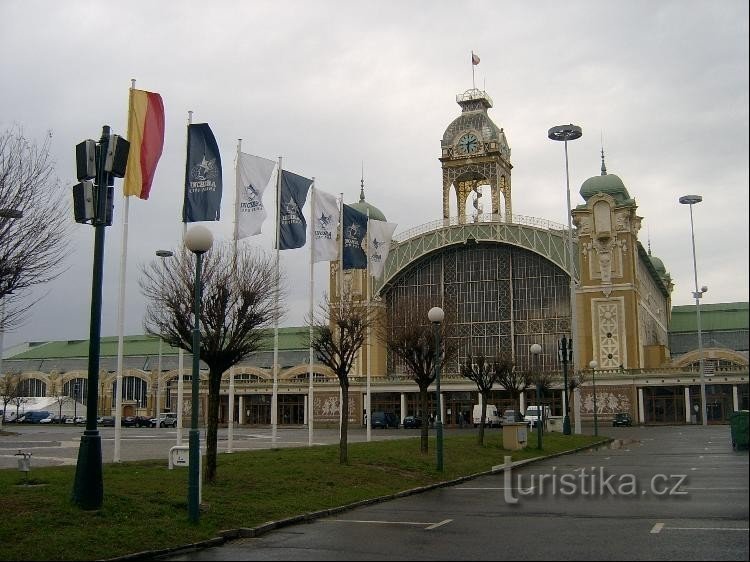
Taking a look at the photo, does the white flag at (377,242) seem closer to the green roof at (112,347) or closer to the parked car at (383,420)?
the parked car at (383,420)

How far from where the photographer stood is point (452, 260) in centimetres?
8388

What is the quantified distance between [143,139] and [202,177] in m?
2.58

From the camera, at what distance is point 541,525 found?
47.2 ft

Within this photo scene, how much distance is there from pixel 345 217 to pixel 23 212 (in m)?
23.6

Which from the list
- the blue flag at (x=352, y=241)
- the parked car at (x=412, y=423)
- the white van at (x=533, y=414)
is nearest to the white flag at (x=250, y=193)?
the blue flag at (x=352, y=241)

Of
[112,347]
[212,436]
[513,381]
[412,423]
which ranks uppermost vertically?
[112,347]

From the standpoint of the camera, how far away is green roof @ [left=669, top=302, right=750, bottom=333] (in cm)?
8958

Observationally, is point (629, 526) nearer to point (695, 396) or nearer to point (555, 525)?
point (555, 525)

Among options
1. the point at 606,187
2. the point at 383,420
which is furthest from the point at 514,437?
the point at 606,187

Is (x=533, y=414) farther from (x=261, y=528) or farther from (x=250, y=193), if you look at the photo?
(x=261, y=528)

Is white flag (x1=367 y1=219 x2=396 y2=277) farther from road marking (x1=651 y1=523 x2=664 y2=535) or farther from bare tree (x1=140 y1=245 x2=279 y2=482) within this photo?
road marking (x1=651 y1=523 x2=664 y2=535)

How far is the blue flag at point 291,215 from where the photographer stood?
32.4 m

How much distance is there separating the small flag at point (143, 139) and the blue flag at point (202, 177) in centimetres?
173

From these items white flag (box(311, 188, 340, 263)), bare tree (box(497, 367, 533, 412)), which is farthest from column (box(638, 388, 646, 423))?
white flag (box(311, 188, 340, 263))
